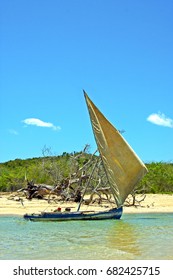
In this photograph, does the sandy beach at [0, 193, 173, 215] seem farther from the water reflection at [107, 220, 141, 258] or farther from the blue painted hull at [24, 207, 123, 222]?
the water reflection at [107, 220, 141, 258]

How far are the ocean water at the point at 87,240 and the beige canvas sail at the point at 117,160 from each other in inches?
54.1

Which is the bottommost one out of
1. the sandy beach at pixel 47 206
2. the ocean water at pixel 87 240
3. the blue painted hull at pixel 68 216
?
the ocean water at pixel 87 240

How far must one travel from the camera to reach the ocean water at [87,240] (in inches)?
443

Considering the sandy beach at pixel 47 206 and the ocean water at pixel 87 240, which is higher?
the sandy beach at pixel 47 206

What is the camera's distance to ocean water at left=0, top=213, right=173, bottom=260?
1124 cm

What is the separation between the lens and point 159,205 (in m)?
27.6

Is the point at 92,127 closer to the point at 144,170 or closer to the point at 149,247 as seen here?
the point at 144,170

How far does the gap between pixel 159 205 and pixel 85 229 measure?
11.9 meters

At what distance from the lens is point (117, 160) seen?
2017 centimetres

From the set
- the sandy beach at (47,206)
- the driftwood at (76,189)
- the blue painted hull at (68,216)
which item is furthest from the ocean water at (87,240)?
the driftwood at (76,189)

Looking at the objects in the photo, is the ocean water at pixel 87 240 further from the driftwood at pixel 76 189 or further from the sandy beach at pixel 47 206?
the driftwood at pixel 76 189

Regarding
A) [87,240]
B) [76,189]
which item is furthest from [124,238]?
[76,189]

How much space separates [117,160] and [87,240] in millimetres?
6812
